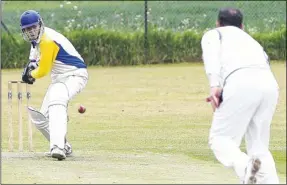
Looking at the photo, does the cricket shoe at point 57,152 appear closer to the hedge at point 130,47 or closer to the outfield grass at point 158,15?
the hedge at point 130,47

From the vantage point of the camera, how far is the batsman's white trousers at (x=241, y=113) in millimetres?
8516

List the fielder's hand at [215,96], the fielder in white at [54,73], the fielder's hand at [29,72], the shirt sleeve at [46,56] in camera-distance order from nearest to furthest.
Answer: the fielder's hand at [215,96] → the fielder in white at [54,73] → the shirt sleeve at [46,56] → the fielder's hand at [29,72]

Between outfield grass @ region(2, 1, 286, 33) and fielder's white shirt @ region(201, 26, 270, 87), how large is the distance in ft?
50.5

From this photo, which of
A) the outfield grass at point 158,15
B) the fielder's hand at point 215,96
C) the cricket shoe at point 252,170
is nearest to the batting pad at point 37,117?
the fielder's hand at point 215,96

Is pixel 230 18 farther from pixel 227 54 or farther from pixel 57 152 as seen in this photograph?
pixel 57 152

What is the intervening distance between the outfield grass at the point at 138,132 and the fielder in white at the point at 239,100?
76 cm

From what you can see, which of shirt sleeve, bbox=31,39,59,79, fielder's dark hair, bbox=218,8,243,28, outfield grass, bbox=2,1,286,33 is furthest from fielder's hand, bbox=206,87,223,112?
outfield grass, bbox=2,1,286,33

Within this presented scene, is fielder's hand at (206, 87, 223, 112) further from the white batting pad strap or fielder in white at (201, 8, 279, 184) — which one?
the white batting pad strap

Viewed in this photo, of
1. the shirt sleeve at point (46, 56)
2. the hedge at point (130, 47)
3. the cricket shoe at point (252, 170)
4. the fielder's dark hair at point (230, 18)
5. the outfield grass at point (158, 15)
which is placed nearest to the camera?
the cricket shoe at point (252, 170)

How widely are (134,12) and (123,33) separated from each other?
99.4 inches

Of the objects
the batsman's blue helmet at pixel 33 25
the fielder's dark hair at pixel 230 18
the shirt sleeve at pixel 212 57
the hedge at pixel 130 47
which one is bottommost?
the hedge at pixel 130 47

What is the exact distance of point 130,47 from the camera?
2330 centimetres

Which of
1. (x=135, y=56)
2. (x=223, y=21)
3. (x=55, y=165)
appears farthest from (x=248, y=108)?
(x=135, y=56)

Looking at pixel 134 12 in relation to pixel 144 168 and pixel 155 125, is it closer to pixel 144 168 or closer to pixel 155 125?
pixel 155 125
